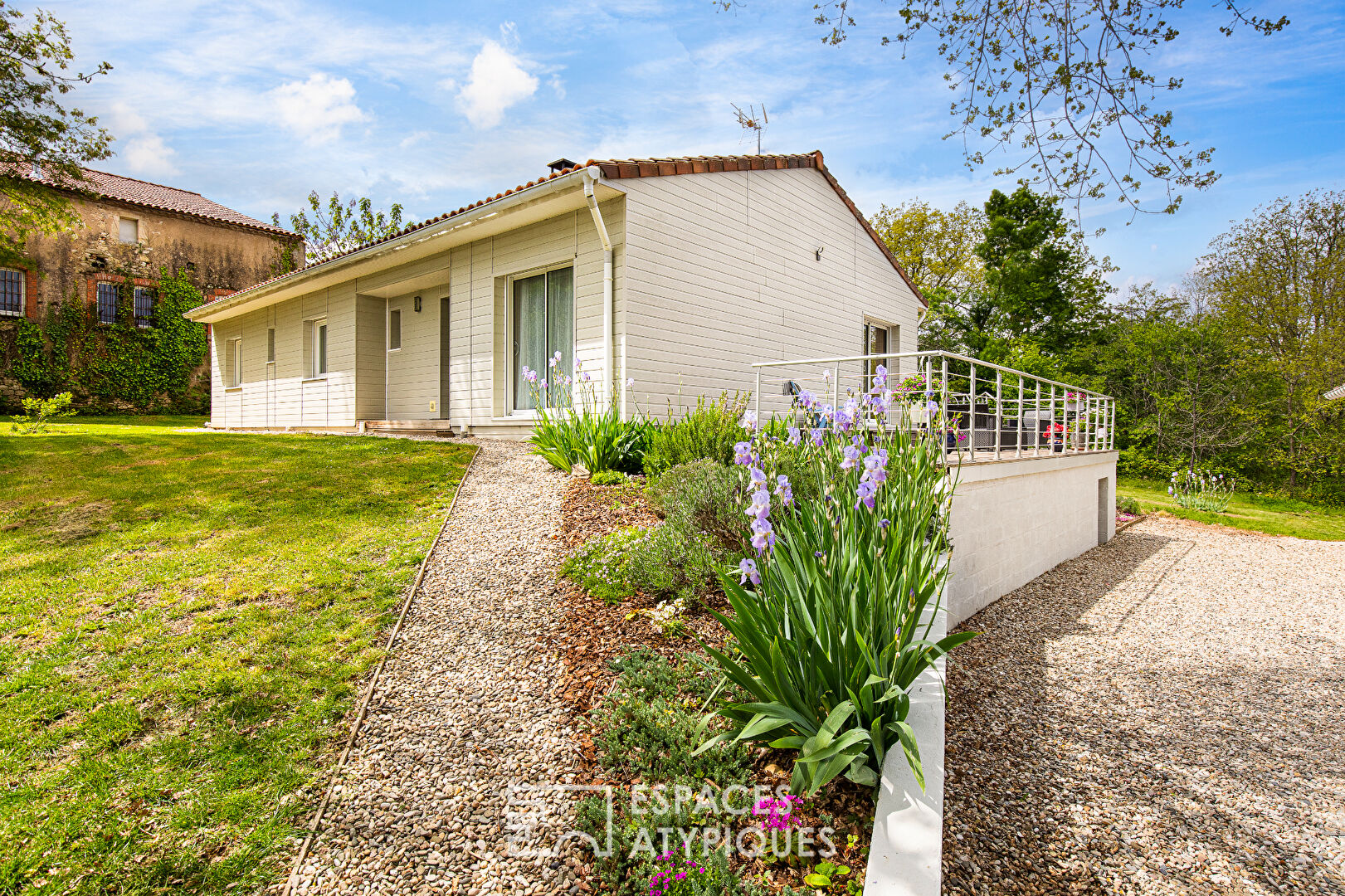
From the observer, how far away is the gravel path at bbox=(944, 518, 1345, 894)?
241 cm

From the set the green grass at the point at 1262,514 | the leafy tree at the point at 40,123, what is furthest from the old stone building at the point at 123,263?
the green grass at the point at 1262,514

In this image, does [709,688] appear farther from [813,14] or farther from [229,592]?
[813,14]

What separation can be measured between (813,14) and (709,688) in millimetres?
3392

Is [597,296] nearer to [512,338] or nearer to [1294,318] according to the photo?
[512,338]

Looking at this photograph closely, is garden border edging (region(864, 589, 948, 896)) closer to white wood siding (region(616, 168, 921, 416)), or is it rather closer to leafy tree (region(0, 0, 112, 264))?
white wood siding (region(616, 168, 921, 416))

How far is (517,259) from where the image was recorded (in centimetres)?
895

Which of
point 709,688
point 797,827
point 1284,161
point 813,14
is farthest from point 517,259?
point 1284,161

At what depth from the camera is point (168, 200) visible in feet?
76.0

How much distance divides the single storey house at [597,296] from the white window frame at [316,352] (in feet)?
0.11

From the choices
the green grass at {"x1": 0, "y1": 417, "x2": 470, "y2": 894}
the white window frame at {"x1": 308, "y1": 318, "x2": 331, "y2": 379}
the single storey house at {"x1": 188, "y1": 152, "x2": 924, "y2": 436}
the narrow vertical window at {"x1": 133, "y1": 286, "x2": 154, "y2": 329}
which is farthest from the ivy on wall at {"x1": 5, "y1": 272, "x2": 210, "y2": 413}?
the green grass at {"x1": 0, "y1": 417, "x2": 470, "y2": 894}

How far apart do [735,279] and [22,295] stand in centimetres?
2310

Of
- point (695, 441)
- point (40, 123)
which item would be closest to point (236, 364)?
point (40, 123)

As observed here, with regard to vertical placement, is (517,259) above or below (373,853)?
above

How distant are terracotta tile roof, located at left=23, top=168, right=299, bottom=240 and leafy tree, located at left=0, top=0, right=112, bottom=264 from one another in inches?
436
